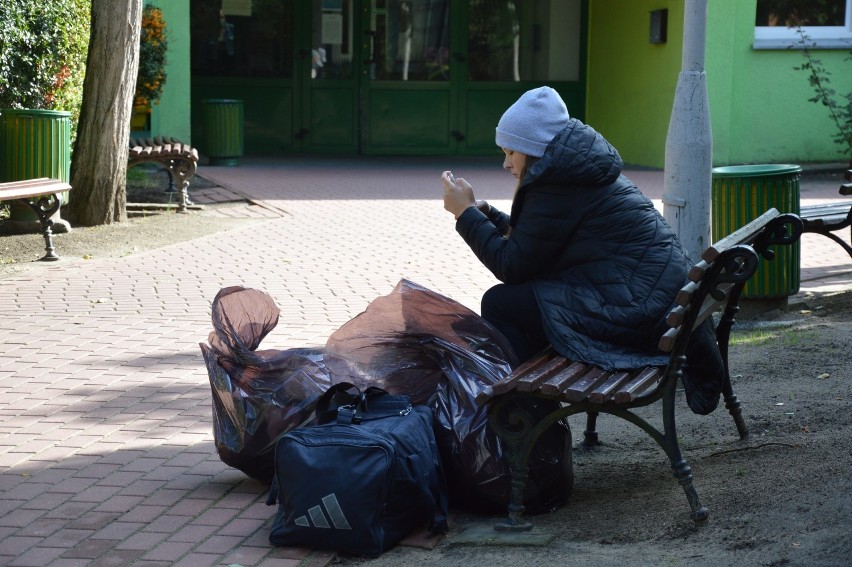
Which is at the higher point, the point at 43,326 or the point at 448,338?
the point at 448,338

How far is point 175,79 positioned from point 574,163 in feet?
37.3

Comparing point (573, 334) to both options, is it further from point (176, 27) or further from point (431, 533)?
point (176, 27)

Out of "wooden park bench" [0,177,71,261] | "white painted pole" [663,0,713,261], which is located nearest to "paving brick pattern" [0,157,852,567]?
"wooden park bench" [0,177,71,261]

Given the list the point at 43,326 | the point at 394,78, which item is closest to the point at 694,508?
the point at 43,326

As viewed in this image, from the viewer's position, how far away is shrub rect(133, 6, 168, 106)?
1362cm

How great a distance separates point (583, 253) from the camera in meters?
4.05

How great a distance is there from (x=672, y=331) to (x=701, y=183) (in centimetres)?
211

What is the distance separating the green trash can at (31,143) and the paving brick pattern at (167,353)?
1.28 meters

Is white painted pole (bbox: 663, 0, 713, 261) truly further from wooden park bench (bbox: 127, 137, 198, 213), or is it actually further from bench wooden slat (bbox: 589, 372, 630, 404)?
wooden park bench (bbox: 127, 137, 198, 213)

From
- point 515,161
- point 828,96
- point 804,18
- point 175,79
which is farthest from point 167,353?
point 804,18

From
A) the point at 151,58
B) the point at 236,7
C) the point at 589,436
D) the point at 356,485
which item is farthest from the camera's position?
the point at 236,7

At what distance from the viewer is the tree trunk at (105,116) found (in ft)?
32.7

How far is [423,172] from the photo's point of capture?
50.5ft

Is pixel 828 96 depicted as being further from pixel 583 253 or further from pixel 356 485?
pixel 356 485
